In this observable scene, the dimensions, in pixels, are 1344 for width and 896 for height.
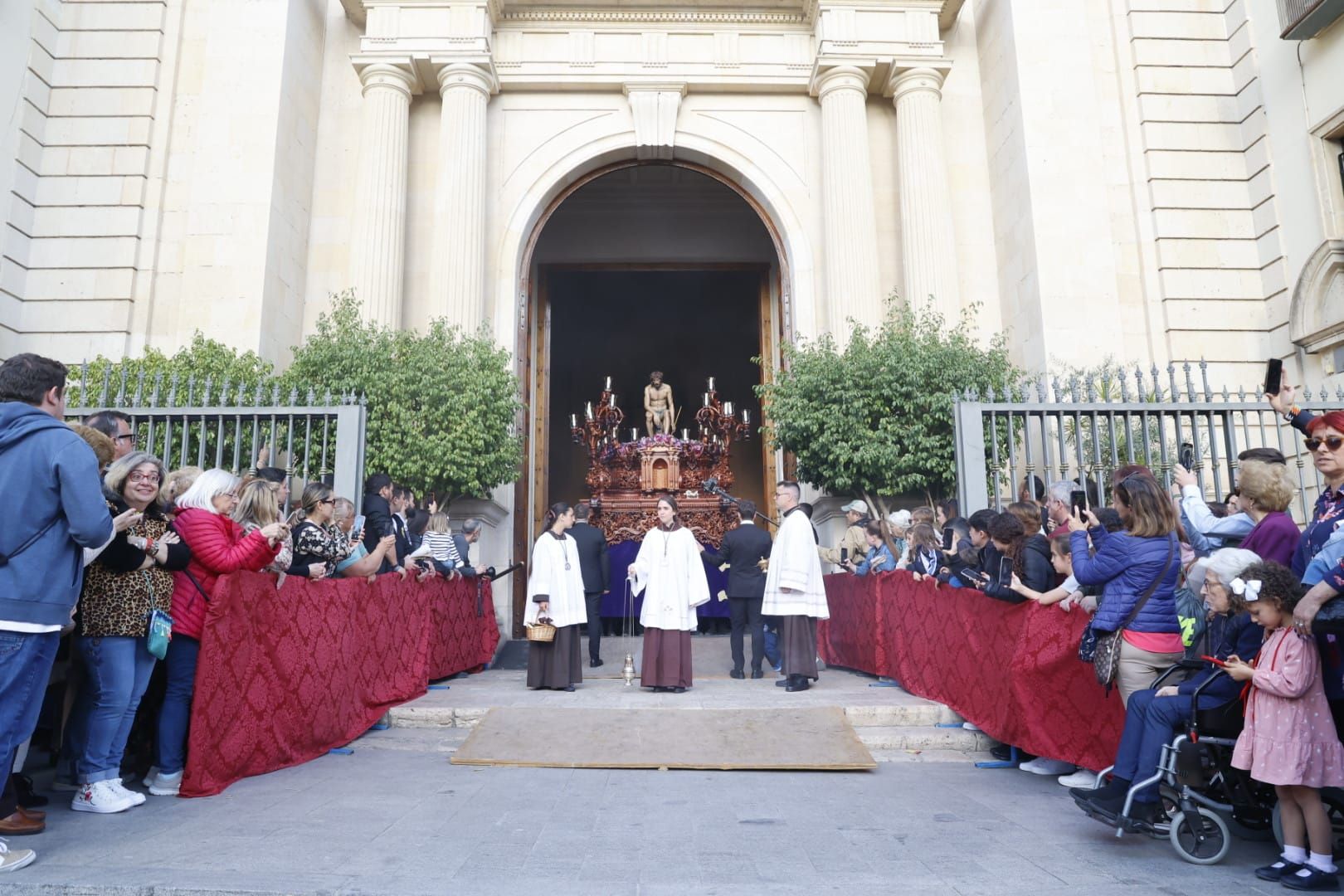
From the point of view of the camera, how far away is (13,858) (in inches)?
140

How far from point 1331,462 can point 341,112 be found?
46.6ft

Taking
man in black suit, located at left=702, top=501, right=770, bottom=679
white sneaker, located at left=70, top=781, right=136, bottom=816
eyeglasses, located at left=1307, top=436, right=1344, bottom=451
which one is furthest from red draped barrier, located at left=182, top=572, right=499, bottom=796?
eyeglasses, located at left=1307, top=436, right=1344, bottom=451

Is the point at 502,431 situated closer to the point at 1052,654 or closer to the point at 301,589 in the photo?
the point at 301,589

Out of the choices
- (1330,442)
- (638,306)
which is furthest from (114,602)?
(638,306)

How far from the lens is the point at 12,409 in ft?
12.4

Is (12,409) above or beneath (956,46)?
beneath

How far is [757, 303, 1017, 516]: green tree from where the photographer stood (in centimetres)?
1067

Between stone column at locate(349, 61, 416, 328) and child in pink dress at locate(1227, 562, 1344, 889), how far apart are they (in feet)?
36.9

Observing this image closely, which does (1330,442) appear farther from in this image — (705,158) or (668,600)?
(705,158)

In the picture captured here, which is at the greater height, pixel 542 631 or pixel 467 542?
pixel 467 542

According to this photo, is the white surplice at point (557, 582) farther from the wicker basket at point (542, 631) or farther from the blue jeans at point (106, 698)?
A: the blue jeans at point (106, 698)

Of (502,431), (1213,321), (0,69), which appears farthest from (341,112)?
(1213,321)

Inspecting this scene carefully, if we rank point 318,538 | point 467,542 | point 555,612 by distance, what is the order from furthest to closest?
1. point 467,542
2. point 555,612
3. point 318,538

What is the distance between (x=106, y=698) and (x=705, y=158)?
12.0m
